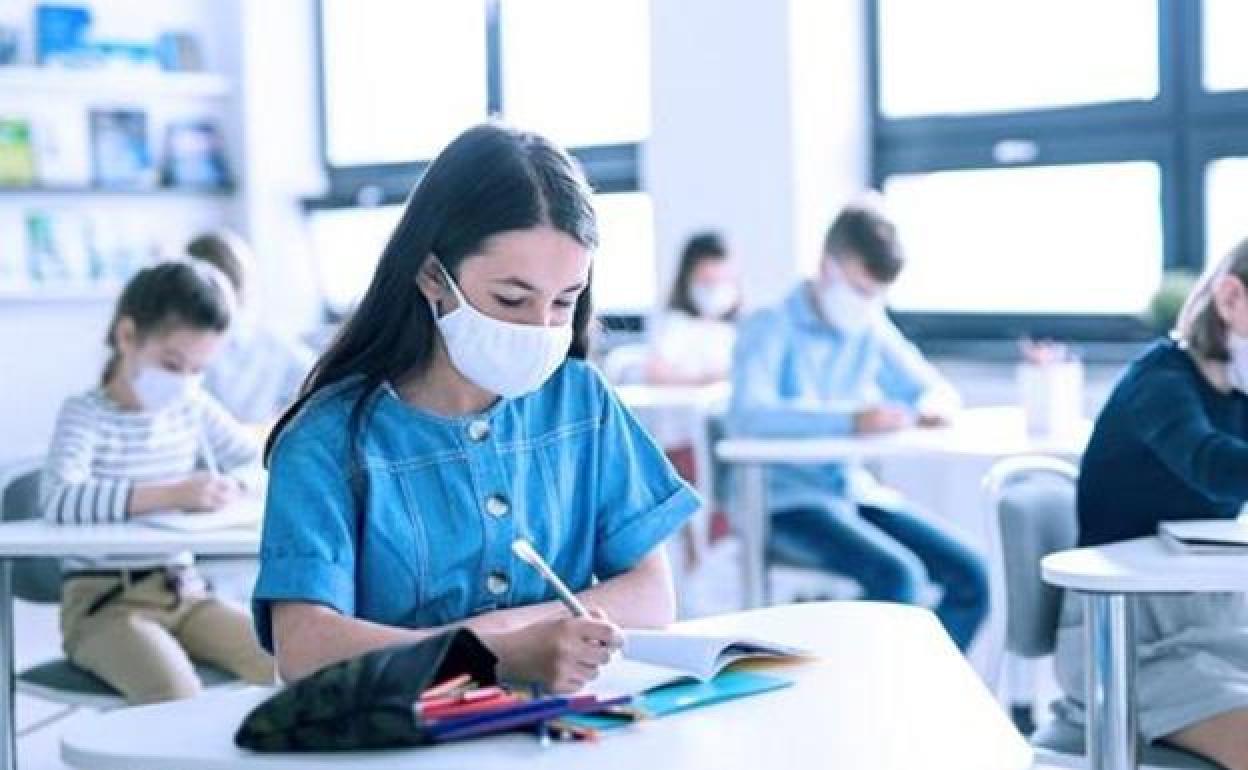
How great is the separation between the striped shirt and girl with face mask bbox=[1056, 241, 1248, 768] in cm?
158

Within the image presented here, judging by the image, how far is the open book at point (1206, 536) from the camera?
7.77 ft

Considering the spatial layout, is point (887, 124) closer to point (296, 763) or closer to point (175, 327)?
point (175, 327)

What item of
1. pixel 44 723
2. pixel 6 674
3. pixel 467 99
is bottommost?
pixel 44 723

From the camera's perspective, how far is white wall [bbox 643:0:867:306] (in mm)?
5633

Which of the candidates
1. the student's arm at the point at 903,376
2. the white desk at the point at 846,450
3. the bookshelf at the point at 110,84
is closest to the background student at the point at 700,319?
the student's arm at the point at 903,376

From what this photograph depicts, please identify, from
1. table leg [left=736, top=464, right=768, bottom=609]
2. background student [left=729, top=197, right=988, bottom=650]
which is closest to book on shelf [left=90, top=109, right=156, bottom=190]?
background student [left=729, top=197, right=988, bottom=650]

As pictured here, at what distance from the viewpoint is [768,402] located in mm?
4191

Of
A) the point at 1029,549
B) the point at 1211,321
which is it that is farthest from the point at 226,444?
the point at 1211,321

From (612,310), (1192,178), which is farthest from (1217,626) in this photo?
(612,310)

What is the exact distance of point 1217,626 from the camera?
8.41 ft

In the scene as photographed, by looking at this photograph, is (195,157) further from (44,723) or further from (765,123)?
(44,723)

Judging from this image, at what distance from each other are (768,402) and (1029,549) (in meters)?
1.53

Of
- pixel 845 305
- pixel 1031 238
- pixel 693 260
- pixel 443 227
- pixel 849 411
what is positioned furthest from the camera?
pixel 693 260

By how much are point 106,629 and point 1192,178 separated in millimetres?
3177
